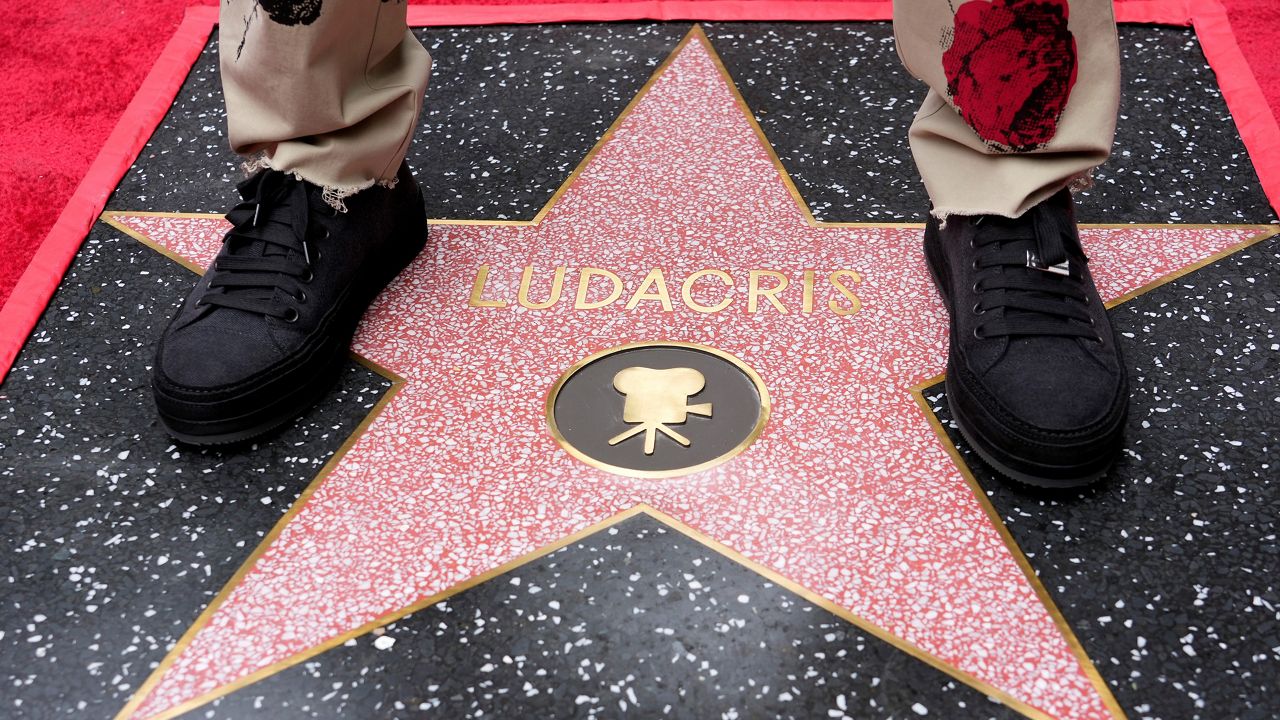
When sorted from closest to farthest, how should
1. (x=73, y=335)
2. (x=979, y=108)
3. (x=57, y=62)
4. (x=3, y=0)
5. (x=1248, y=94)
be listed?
(x=979, y=108) < (x=73, y=335) < (x=1248, y=94) < (x=57, y=62) < (x=3, y=0)

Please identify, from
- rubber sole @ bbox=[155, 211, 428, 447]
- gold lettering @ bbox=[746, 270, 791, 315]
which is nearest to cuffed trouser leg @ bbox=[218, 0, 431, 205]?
rubber sole @ bbox=[155, 211, 428, 447]

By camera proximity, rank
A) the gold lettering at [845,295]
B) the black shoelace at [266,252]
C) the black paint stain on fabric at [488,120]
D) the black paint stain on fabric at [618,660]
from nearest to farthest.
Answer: the black paint stain on fabric at [618,660], the black shoelace at [266,252], the gold lettering at [845,295], the black paint stain on fabric at [488,120]

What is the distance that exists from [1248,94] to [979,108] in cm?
62

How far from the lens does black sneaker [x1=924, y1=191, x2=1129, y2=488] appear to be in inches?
35.1

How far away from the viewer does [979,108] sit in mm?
990

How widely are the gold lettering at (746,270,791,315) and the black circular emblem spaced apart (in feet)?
0.29

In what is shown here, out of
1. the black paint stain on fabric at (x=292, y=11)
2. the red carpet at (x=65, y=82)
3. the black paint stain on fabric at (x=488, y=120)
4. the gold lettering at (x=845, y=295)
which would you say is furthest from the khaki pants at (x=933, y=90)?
the red carpet at (x=65, y=82)

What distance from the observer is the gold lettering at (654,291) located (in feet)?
3.68

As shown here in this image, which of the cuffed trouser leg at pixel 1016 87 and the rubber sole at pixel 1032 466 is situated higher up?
the cuffed trouser leg at pixel 1016 87

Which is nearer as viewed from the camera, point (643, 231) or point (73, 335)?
point (73, 335)

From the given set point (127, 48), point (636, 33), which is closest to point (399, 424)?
point (636, 33)

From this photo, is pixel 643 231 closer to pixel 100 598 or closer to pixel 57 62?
pixel 100 598

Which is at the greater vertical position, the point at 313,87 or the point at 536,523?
the point at 313,87

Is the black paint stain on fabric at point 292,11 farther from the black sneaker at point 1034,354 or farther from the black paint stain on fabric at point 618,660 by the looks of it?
the black sneaker at point 1034,354
